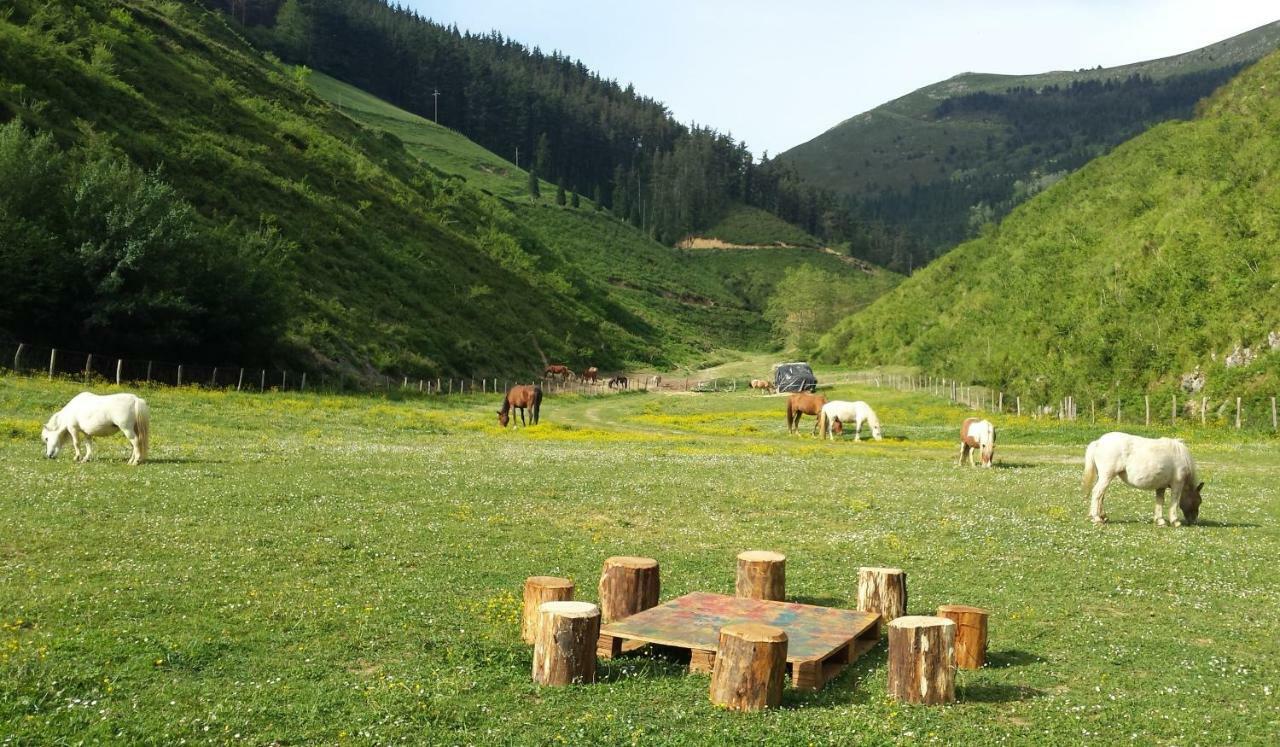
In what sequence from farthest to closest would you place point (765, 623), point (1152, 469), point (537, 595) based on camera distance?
1. point (1152, 469)
2. point (765, 623)
3. point (537, 595)

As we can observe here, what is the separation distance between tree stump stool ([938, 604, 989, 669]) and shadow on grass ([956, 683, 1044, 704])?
1.90 feet

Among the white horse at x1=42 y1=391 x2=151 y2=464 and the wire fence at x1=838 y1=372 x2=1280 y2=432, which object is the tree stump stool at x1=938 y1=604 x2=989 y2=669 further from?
the wire fence at x1=838 y1=372 x2=1280 y2=432

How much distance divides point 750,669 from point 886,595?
12.9ft

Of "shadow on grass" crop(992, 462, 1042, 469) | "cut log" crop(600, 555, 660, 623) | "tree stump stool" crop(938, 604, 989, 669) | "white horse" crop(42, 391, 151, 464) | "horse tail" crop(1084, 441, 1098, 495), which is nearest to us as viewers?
"tree stump stool" crop(938, 604, 989, 669)

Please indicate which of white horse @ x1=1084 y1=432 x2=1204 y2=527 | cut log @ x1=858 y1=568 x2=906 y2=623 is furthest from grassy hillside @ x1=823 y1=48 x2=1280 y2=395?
cut log @ x1=858 y1=568 x2=906 y2=623

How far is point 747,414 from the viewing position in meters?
71.9

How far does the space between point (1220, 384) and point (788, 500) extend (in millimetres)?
40199

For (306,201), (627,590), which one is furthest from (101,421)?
(306,201)

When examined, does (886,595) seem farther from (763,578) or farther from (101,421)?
(101,421)

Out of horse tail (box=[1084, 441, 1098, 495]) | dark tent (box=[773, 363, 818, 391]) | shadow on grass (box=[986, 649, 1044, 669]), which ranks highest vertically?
dark tent (box=[773, 363, 818, 391])

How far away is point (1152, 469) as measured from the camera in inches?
859

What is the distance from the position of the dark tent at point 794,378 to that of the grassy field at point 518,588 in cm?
5928

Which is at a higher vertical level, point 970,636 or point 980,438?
point 980,438

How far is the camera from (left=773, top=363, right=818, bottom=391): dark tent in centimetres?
9362
